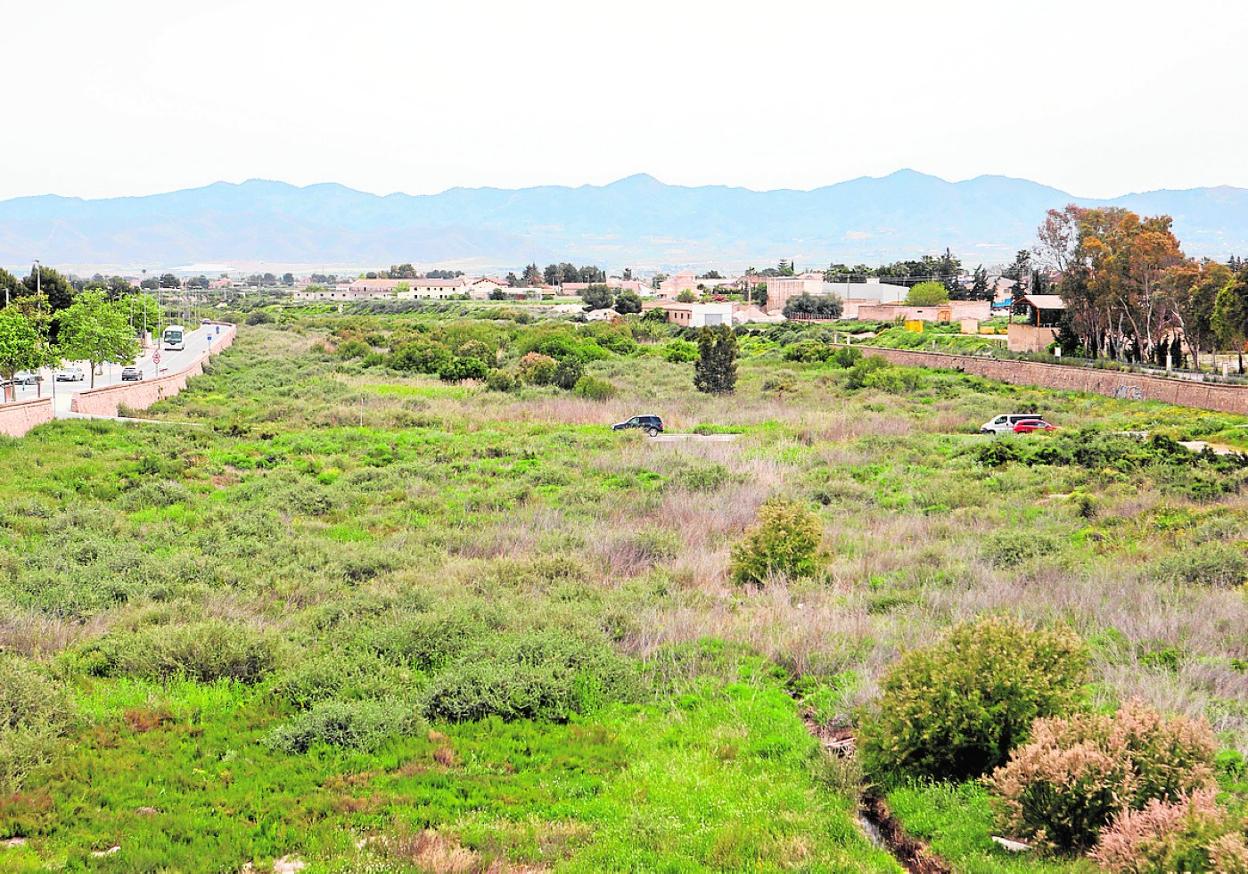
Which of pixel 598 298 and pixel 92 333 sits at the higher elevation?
pixel 598 298

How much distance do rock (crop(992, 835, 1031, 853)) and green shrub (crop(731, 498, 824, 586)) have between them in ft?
26.2

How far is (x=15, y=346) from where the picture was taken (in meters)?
36.7

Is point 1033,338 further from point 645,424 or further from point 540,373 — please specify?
point 645,424

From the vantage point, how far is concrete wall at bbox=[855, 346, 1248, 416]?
35281 mm

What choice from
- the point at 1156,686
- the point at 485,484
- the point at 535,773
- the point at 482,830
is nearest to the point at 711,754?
the point at 535,773

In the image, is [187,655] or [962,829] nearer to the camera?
[962,829]

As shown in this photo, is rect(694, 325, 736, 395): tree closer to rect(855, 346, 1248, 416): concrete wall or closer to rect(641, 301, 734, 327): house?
rect(855, 346, 1248, 416): concrete wall

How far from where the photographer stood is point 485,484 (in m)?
24.6

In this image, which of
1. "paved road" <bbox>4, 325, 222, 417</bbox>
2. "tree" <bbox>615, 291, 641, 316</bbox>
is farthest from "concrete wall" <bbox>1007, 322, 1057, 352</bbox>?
"tree" <bbox>615, 291, 641, 316</bbox>

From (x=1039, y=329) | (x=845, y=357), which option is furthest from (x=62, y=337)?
(x=1039, y=329)

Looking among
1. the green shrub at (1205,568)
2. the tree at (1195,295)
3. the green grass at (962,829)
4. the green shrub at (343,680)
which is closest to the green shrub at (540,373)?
the tree at (1195,295)

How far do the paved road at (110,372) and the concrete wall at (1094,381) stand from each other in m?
42.2

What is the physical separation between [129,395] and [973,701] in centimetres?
3844

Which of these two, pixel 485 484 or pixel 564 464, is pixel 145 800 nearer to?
pixel 485 484
